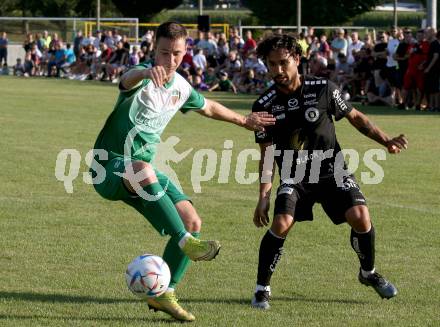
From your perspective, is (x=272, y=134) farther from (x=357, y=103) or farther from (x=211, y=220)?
(x=357, y=103)

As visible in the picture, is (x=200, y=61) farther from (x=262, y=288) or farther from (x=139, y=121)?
(x=139, y=121)

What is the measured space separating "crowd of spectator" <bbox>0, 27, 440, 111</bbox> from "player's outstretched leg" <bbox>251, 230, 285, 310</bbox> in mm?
14503

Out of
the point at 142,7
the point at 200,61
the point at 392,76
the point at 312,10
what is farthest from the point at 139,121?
the point at 142,7

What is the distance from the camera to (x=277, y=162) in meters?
7.29

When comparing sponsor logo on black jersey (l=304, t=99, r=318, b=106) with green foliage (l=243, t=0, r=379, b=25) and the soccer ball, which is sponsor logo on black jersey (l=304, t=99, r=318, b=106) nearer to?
the soccer ball

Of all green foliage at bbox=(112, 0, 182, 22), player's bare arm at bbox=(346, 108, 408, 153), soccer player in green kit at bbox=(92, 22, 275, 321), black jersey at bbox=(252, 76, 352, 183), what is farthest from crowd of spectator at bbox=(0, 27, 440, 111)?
green foliage at bbox=(112, 0, 182, 22)

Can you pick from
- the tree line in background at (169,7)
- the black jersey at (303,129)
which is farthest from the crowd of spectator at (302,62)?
the tree line in background at (169,7)

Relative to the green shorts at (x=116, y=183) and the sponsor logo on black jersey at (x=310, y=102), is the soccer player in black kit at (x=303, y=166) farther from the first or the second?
the green shorts at (x=116, y=183)

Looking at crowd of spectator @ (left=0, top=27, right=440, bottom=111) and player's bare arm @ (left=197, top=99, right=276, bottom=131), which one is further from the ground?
player's bare arm @ (left=197, top=99, right=276, bottom=131)

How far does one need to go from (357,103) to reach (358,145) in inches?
413

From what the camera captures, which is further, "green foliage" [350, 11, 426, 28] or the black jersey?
"green foliage" [350, 11, 426, 28]

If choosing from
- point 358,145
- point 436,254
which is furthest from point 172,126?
point 436,254

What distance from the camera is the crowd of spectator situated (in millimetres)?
25484

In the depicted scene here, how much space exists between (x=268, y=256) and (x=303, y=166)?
0.67m
